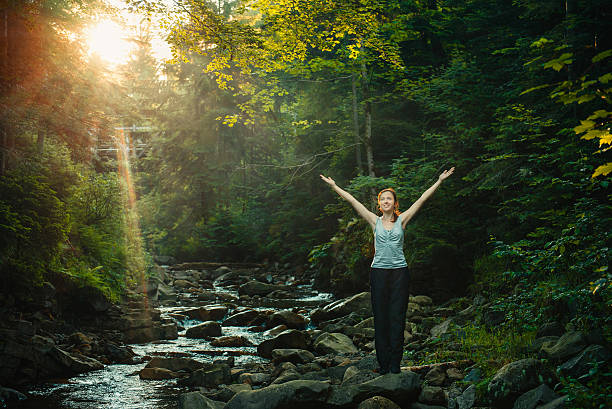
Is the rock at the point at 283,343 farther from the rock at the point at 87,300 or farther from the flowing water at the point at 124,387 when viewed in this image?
the rock at the point at 87,300

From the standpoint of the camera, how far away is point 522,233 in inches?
372

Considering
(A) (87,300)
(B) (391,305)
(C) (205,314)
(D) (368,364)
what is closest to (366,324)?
(D) (368,364)

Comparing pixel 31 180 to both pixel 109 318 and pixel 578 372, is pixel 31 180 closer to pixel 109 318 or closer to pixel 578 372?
pixel 109 318

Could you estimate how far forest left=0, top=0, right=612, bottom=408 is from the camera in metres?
6.42

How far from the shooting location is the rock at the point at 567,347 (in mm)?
5234

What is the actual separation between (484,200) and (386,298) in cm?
746

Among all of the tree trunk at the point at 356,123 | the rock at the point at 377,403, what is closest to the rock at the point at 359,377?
the rock at the point at 377,403

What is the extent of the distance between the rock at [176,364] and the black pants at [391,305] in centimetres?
438

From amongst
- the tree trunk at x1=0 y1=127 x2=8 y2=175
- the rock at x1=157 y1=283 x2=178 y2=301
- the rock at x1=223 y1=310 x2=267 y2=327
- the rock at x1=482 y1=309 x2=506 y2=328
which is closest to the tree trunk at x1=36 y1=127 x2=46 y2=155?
the tree trunk at x1=0 y1=127 x2=8 y2=175

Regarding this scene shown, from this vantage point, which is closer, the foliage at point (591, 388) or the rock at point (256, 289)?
the foliage at point (591, 388)

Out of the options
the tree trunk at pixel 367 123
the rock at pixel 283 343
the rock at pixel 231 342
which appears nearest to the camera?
the rock at pixel 283 343

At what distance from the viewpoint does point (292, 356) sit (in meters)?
8.79

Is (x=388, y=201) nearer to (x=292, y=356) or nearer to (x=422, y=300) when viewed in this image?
(x=292, y=356)

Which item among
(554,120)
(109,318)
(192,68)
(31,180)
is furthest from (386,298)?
(192,68)
